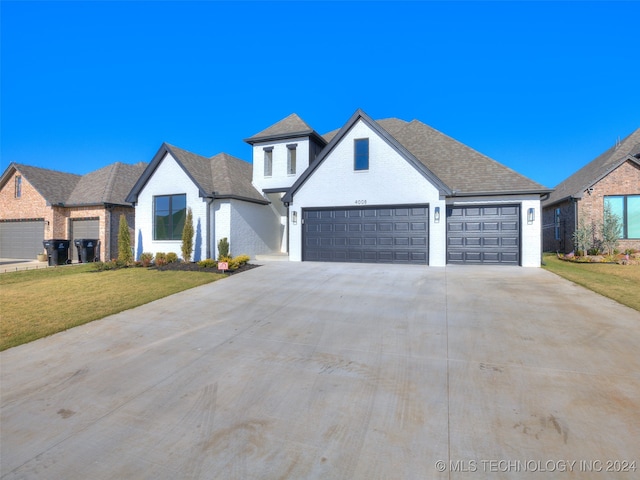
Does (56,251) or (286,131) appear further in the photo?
(286,131)

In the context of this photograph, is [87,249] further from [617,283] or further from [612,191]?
[612,191]

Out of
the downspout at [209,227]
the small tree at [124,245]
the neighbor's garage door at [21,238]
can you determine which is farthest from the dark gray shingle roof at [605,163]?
the neighbor's garage door at [21,238]

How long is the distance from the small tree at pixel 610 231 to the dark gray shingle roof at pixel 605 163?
1.88 metres

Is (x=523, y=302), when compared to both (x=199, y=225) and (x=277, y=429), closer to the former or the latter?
(x=277, y=429)

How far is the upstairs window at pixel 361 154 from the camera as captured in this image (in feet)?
45.0

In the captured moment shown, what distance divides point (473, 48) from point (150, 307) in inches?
703

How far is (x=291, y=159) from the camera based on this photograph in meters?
17.4

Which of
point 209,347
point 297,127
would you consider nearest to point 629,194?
point 297,127

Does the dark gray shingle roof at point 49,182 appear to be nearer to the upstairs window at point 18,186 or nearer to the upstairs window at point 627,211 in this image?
the upstairs window at point 18,186

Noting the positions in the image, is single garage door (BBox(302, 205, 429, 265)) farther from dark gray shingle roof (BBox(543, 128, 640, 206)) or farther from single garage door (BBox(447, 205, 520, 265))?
dark gray shingle roof (BBox(543, 128, 640, 206))

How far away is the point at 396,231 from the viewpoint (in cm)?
1321

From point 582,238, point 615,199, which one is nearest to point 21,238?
point 582,238

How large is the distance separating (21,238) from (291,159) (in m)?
19.3

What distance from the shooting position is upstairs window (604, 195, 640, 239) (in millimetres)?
16172
